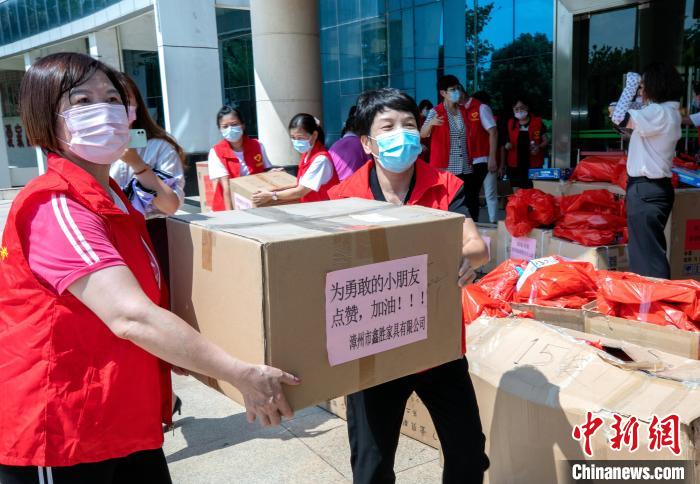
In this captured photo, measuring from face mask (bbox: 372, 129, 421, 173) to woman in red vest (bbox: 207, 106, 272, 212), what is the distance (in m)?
2.87

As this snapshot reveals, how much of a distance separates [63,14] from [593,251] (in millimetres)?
16416

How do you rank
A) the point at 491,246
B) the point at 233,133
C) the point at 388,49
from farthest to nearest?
the point at 388,49 < the point at 491,246 < the point at 233,133

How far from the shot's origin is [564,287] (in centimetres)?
339

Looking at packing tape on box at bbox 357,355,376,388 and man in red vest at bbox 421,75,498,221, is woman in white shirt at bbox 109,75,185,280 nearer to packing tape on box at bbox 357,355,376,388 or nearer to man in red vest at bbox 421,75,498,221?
packing tape on box at bbox 357,355,376,388

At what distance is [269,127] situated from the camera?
30.6ft

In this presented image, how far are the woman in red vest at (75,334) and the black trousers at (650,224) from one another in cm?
341

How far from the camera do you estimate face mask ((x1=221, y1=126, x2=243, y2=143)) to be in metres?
5.16

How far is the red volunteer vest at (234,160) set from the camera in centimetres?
513

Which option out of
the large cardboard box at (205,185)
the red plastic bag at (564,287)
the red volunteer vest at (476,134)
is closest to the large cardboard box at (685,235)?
the red plastic bag at (564,287)

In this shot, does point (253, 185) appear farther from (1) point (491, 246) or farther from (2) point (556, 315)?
(2) point (556, 315)

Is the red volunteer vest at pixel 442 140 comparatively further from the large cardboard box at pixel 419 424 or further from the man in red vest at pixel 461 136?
the large cardboard box at pixel 419 424

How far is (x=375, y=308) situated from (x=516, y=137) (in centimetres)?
807

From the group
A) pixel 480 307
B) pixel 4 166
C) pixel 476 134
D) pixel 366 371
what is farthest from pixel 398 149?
pixel 4 166

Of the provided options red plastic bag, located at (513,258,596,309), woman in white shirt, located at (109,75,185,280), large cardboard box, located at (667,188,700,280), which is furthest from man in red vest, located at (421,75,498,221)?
woman in white shirt, located at (109,75,185,280)
